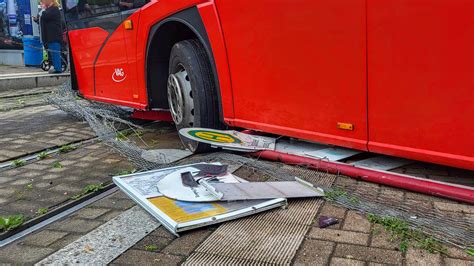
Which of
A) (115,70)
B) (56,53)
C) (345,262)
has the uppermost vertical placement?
(56,53)

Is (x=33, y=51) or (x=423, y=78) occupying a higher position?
(x=33, y=51)

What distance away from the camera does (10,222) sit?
9.04ft

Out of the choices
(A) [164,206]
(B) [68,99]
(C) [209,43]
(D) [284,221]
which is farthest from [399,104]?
(B) [68,99]

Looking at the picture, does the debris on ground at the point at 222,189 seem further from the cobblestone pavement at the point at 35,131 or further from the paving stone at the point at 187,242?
the cobblestone pavement at the point at 35,131

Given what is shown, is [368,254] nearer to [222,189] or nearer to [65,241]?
[222,189]

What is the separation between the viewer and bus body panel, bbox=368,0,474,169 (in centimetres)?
251

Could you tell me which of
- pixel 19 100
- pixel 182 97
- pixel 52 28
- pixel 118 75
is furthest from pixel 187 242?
pixel 52 28

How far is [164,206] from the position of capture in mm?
2770

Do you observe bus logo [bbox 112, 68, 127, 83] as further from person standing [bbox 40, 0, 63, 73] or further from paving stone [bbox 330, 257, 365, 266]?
person standing [bbox 40, 0, 63, 73]

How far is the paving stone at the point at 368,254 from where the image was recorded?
7.12 ft

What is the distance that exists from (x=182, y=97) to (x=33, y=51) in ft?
40.9

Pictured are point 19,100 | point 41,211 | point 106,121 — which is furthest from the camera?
point 19,100

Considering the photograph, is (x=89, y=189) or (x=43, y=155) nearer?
(x=89, y=189)

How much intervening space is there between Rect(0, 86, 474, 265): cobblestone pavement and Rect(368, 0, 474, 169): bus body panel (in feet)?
1.09
